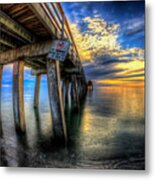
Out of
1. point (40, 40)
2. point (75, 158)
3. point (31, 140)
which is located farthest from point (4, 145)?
point (40, 40)

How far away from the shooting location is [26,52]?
193cm

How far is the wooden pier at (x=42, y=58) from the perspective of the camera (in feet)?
5.86

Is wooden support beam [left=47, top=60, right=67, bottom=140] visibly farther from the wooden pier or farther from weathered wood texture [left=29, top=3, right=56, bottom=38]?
weathered wood texture [left=29, top=3, right=56, bottom=38]

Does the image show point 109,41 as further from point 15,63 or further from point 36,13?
point 15,63

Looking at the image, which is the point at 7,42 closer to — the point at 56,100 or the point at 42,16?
the point at 42,16

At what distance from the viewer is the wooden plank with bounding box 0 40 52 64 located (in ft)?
6.15

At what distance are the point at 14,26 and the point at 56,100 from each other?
0.64 metres

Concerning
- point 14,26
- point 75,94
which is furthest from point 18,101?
point 14,26

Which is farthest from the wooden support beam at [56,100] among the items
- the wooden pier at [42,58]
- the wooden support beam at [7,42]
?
the wooden support beam at [7,42]

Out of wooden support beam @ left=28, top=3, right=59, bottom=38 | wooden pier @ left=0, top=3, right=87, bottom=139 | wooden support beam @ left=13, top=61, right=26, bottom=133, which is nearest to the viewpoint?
wooden support beam @ left=28, top=3, right=59, bottom=38

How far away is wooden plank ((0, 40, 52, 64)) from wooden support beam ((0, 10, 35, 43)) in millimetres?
87

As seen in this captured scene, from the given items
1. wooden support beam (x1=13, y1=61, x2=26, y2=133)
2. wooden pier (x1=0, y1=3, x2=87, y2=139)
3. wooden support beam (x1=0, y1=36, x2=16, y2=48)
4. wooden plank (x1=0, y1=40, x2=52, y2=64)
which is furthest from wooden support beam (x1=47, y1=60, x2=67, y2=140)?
wooden support beam (x1=0, y1=36, x2=16, y2=48)

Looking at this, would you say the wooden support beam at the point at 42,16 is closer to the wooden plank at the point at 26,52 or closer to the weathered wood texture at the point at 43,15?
the weathered wood texture at the point at 43,15

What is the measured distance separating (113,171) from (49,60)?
3.19ft
